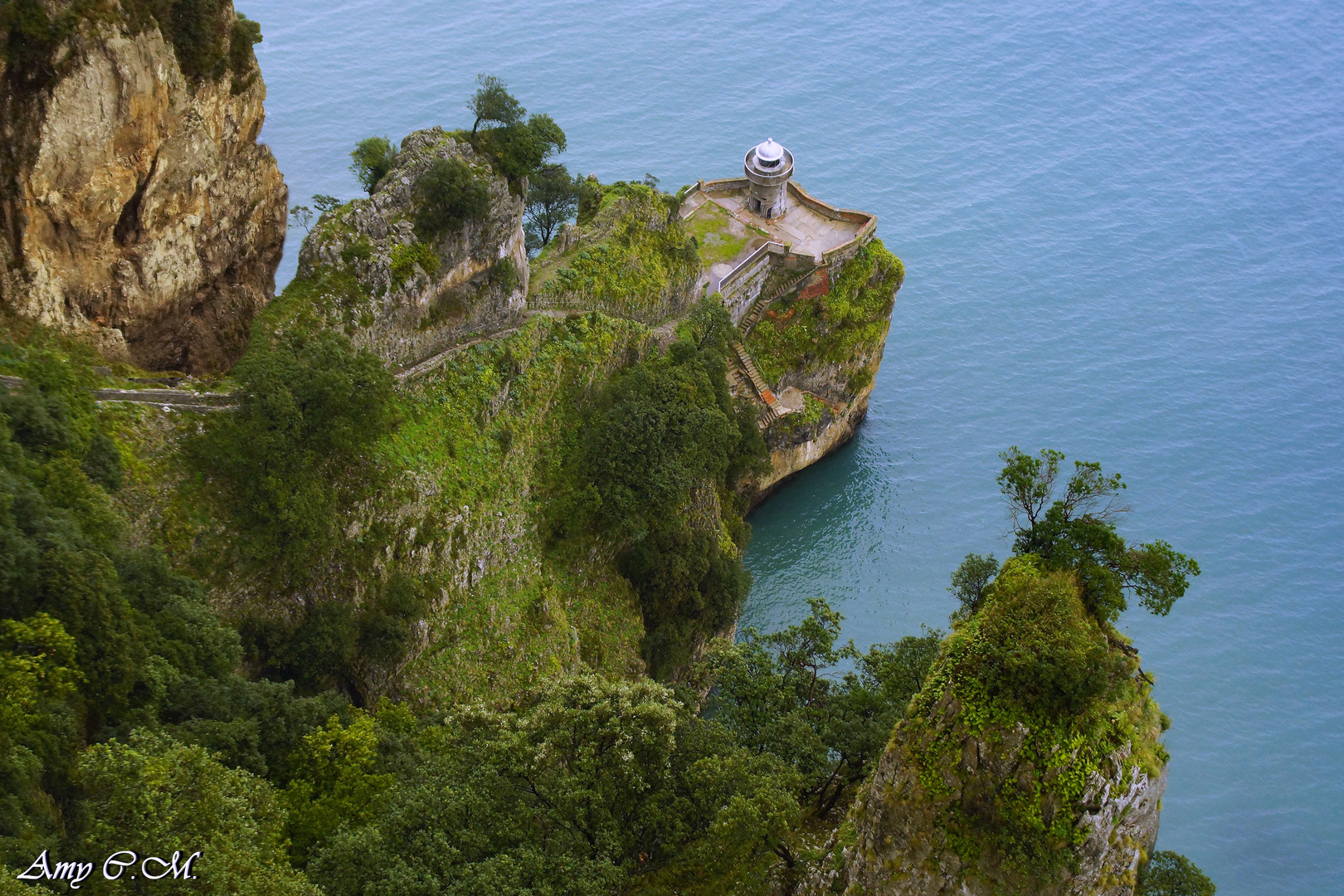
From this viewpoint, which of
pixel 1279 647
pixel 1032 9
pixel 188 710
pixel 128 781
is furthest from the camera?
pixel 1032 9

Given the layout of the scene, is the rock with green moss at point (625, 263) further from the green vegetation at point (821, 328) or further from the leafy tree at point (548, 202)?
the green vegetation at point (821, 328)

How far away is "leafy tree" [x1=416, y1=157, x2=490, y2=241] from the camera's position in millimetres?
51000

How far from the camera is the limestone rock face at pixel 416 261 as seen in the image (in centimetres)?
5003

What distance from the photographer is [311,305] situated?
48.6m

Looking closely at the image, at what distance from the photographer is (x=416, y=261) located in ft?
169

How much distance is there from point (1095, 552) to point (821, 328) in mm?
44640

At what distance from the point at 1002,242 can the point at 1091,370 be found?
50.6 feet

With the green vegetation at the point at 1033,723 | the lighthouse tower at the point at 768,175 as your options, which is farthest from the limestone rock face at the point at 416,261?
the green vegetation at the point at 1033,723

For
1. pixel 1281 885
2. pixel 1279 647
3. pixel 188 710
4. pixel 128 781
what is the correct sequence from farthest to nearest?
pixel 1279 647
pixel 1281 885
pixel 188 710
pixel 128 781

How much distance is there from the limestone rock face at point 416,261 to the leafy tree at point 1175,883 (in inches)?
1451

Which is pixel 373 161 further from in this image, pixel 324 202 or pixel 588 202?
pixel 588 202

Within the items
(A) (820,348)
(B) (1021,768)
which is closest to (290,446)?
(B) (1021,768)

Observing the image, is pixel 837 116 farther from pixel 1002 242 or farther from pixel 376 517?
pixel 376 517

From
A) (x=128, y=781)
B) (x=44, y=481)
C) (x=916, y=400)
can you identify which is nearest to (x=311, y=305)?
(x=44, y=481)
